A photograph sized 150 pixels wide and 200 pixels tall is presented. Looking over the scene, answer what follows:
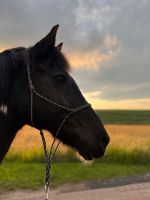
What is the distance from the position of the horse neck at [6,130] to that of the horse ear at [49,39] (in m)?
0.52

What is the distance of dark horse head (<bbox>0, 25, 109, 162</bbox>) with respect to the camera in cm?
306

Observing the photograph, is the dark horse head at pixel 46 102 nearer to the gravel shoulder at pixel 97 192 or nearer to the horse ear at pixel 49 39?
the horse ear at pixel 49 39

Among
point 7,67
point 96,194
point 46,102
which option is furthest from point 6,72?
point 96,194

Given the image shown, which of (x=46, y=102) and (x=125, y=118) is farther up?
(x=46, y=102)

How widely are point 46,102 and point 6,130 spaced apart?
32 centimetres

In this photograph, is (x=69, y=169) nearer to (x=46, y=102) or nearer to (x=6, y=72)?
(x=46, y=102)

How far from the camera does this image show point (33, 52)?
314 cm

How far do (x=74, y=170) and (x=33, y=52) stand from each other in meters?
9.62

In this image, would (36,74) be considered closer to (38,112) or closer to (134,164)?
(38,112)

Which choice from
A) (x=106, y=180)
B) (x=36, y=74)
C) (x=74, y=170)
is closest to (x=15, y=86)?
(x=36, y=74)

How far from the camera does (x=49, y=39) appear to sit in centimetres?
310

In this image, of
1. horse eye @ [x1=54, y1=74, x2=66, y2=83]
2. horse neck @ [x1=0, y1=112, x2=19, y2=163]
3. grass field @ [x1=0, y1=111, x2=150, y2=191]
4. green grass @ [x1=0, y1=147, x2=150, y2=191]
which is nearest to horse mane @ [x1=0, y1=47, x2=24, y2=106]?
horse neck @ [x1=0, y1=112, x2=19, y2=163]

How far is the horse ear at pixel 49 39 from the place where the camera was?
307 centimetres

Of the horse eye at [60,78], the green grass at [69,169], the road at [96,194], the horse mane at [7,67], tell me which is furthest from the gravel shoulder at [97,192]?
the horse mane at [7,67]
